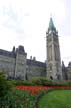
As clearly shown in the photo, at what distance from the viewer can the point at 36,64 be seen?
82.4m

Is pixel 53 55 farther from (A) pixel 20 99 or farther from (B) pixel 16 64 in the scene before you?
(A) pixel 20 99

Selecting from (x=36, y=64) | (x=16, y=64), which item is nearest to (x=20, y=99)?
(x=16, y=64)

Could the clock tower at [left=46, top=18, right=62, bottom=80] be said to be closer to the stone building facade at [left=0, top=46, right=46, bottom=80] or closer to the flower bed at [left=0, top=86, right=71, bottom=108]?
the stone building facade at [left=0, top=46, right=46, bottom=80]

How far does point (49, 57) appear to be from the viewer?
8269 centimetres

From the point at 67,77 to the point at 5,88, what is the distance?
85.9 m

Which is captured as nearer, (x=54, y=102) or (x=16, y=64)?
(x=54, y=102)

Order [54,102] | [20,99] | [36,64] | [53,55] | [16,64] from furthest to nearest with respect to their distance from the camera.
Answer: [36,64] < [53,55] < [16,64] < [54,102] < [20,99]

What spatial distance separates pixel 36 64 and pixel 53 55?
1036 centimetres

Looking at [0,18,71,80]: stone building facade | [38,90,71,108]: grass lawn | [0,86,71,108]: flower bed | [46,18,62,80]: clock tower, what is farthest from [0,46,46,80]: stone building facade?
[0,86,71,108]: flower bed

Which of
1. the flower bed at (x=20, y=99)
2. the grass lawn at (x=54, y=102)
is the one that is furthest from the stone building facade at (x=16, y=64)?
the flower bed at (x=20, y=99)

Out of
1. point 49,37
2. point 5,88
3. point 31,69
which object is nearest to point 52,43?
point 49,37

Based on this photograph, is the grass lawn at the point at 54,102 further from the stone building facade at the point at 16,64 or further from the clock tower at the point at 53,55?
the clock tower at the point at 53,55

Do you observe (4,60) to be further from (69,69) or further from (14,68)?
(69,69)

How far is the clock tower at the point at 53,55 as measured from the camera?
258 ft
